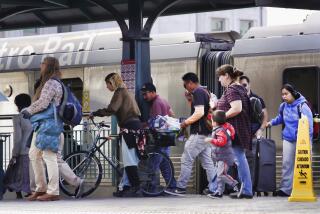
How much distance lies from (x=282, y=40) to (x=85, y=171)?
15.1 feet

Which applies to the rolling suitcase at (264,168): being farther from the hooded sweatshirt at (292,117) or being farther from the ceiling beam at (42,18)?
the ceiling beam at (42,18)

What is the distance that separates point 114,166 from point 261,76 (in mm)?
3674

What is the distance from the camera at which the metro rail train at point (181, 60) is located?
18203mm

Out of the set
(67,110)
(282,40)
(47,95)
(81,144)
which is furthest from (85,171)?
(282,40)

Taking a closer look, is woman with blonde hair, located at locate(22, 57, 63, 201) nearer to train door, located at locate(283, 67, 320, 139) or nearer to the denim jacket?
the denim jacket

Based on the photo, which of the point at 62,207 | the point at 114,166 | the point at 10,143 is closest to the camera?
the point at 62,207

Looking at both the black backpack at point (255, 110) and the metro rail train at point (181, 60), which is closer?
the black backpack at point (255, 110)

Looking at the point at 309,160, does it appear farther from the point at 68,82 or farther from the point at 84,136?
the point at 68,82

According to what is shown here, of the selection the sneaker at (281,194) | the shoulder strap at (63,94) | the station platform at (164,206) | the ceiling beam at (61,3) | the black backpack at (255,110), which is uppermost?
the ceiling beam at (61,3)

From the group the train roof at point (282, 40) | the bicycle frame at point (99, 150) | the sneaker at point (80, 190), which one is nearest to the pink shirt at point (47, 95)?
the sneaker at point (80, 190)

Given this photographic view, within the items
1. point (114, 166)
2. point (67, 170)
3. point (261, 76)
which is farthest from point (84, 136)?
point (261, 76)

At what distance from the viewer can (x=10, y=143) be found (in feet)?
57.6

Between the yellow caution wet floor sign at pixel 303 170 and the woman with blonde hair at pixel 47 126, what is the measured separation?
325 cm

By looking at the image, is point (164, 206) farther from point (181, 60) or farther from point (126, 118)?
point (181, 60)
